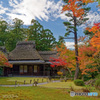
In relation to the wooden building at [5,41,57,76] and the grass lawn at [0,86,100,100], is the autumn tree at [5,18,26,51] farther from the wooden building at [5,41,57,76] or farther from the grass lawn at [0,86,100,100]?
the grass lawn at [0,86,100,100]

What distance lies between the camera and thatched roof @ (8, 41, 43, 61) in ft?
89.1

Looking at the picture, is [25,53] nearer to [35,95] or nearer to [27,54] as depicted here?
[27,54]

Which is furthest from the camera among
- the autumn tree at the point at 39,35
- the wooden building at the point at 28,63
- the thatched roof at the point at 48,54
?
the autumn tree at the point at 39,35

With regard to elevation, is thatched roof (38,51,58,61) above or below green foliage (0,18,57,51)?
below

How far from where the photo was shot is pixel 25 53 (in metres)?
28.3

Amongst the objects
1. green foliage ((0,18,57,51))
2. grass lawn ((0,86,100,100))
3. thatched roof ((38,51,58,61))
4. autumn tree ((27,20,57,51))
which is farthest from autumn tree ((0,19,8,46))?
grass lawn ((0,86,100,100))

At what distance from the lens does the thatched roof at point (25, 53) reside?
2716cm

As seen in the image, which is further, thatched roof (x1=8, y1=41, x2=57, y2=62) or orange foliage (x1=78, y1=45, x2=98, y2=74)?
thatched roof (x1=8, y1=41, x2=57, y2=62)

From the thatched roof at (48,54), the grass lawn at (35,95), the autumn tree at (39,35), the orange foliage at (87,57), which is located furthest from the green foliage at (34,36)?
the grass lawn at (35,95)

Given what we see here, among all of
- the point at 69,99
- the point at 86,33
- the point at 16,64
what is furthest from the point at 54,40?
the point at 69,99

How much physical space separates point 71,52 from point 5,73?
568 inches

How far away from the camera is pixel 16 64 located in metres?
26.9

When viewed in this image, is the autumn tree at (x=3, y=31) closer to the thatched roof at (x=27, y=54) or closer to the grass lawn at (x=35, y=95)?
the thatched roof at (x=27, y=54)

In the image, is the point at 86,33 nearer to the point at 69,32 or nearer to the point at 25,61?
the point at 69,32
